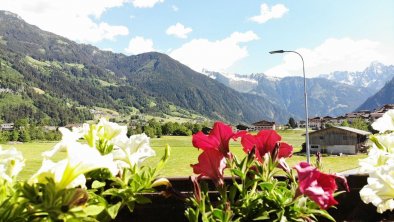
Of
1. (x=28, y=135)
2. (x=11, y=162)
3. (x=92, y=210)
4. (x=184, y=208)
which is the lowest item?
(x=28, y=135)

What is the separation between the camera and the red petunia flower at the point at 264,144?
5.44ft

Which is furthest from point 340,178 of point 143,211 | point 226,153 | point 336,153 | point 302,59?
point 336,153

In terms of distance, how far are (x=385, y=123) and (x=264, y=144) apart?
22.8 inches

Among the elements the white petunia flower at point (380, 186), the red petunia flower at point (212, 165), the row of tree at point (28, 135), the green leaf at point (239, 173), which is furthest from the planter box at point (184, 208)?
the row of tree at point (28, 135)

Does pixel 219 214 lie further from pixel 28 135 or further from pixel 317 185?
pixel 28 135

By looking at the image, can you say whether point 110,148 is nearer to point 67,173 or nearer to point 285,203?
point 67,173

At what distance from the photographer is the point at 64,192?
110cm

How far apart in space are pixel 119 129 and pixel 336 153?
106 m

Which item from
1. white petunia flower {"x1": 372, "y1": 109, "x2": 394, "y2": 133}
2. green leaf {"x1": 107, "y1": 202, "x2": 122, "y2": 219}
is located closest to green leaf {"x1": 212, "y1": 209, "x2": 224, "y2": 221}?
green leaf {"x1": 107, "y1": 202, "x2": 122, "y2": 219}

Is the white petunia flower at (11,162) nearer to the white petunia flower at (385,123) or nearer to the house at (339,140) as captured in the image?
the white petunia flower at (385,123)

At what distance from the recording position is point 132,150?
1.60 m

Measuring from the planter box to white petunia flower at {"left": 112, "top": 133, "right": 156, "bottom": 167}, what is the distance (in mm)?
188

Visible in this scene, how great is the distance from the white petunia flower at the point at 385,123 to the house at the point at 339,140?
340ft

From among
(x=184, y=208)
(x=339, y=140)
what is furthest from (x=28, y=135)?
(x=184, y=208)
